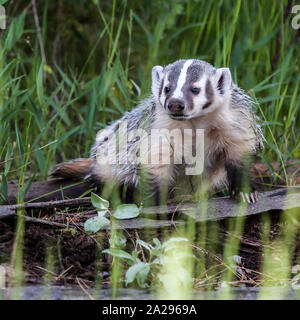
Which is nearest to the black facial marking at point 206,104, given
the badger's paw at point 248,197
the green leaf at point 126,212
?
the badger's paw at point 248,197

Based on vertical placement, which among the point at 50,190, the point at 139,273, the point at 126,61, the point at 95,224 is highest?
the point at 126,61

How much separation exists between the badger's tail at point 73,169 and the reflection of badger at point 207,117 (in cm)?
45

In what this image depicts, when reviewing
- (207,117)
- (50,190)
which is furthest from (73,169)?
(207,117)

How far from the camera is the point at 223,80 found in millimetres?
2809

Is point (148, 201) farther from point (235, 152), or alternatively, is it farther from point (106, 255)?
point (106, 255)

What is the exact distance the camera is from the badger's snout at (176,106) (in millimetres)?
2568

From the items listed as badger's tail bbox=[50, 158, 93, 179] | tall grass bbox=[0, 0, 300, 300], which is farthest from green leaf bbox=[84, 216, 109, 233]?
badger's tail bbox=[50, 158, 93, 179]

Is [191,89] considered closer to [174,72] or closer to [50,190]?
[174,72]

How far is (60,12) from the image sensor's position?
171 inches

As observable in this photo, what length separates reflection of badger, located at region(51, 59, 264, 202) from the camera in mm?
2664

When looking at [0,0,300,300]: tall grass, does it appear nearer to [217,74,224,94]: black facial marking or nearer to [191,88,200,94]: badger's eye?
[217,74,224,94]: black facial marking

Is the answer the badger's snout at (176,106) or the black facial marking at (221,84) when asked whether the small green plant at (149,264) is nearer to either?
the badger's snout at (176,106)

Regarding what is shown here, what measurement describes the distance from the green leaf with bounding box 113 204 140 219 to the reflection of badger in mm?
550

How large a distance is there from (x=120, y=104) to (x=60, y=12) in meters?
1.10
